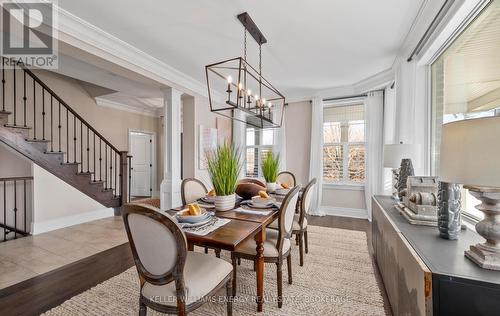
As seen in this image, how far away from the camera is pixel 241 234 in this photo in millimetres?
1398

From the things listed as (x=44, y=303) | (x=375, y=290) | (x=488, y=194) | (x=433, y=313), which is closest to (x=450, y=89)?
(x=488, y=194)

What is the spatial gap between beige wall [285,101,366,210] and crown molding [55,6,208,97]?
2.53 m

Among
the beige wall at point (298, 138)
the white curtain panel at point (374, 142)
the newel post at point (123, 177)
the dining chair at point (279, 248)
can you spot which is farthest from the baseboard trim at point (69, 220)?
the white curtain panel at point (374, 142)

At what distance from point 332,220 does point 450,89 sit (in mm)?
2854

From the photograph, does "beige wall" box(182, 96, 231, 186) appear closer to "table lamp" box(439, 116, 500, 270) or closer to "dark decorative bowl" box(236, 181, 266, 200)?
"dark decorative bowl" box(236, 181, 266, 200)

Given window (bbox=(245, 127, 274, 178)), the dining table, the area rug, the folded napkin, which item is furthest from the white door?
the folded napkin

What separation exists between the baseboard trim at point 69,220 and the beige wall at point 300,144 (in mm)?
4055

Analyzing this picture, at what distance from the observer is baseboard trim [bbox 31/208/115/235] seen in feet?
11.5

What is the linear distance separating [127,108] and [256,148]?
11.5ft

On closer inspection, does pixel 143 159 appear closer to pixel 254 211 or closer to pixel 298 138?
pixel 298 138

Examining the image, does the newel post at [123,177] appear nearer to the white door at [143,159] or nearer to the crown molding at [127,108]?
the crown molding at [127,108]

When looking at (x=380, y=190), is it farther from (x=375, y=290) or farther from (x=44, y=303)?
(x=44, y=303)

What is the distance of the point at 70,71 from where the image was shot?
3.72 metres

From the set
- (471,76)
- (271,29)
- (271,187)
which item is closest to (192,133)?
(271,187)
